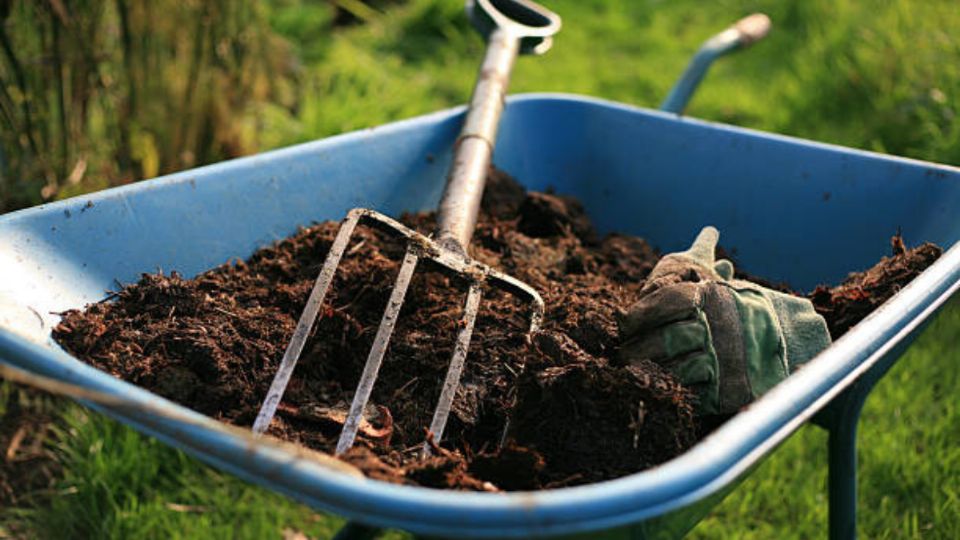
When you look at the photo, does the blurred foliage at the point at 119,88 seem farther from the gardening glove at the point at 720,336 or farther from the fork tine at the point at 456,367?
the gardening glove at the point at 720,336

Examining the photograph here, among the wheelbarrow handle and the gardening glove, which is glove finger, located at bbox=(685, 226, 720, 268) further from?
A: the wheelbarrow handle

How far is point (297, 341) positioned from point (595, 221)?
1.04 meters

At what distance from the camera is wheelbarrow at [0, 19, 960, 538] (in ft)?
2.75

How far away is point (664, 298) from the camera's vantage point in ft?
4.21

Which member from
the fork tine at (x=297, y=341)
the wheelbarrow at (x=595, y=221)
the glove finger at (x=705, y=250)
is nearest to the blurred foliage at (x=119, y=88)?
the wheelbarrow at (x=595, y=221)

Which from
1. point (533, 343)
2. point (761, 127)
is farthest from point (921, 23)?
point (533, 343)

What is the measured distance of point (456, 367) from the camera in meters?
1.25

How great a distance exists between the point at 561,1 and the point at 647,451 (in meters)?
4.49

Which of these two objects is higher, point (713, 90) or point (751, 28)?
point (713, 90)

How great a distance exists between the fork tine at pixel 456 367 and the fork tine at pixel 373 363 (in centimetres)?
8

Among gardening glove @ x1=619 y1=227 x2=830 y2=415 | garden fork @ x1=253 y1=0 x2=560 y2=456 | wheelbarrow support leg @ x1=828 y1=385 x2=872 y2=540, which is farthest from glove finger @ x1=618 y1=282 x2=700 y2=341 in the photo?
wheelbarrow support leg @ x1=828 y1=385 x2=872 y2=540

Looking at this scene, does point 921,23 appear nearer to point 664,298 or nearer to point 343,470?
point 664,298

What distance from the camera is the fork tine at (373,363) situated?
1.16 metres

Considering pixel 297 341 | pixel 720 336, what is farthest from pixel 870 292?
pixel 297 341
